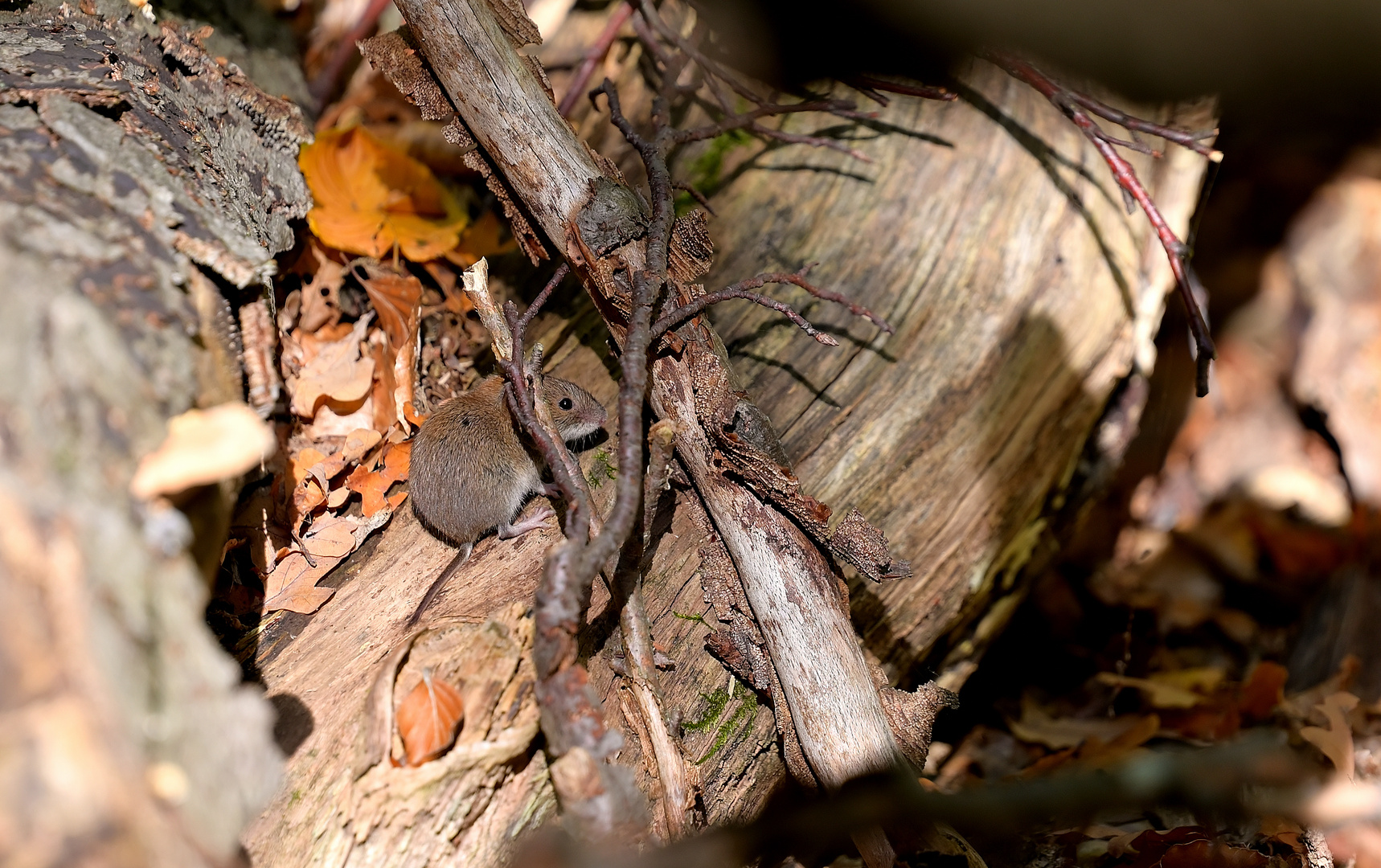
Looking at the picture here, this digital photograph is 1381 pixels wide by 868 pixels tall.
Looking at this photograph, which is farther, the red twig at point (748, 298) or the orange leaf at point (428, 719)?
the red twig at point (748, 298)

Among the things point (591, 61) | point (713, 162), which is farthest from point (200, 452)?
point (591, 61)

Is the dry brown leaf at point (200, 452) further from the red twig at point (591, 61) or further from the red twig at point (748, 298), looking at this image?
the red twig at point (591, 61)

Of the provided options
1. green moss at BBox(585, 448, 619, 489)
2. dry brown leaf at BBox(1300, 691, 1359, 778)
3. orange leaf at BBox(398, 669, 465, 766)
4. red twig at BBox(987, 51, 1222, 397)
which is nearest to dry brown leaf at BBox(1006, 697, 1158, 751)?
dry brown leaf at BBox(1300, 691, 1359, 778)

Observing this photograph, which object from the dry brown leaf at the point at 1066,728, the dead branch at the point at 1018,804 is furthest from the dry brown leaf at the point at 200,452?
the dry brown leaf at the point at 1066,728

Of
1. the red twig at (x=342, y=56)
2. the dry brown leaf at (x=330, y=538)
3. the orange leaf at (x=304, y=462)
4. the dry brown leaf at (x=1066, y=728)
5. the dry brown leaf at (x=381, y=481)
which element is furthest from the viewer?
the red twig at (x=342, y=56)

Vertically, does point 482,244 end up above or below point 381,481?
above

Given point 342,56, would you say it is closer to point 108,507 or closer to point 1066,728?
point 108,507

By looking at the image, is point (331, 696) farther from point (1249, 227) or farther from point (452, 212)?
point (1249, 227)
